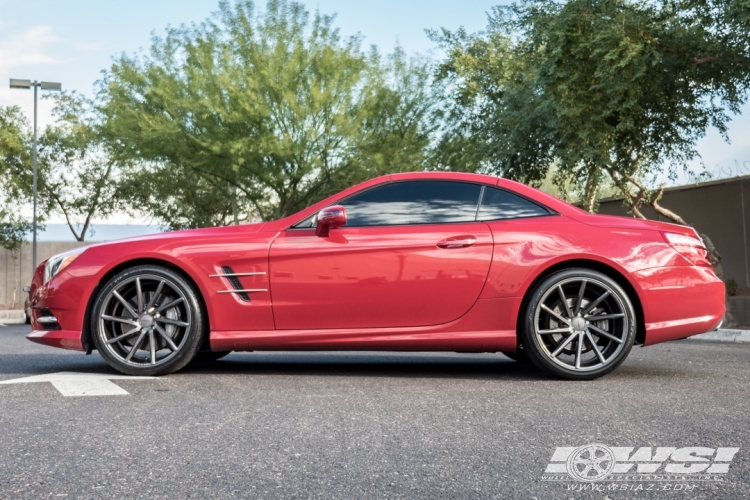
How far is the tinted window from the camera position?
653 centimetres

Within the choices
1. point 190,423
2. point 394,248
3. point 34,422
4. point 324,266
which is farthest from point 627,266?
point 34,422

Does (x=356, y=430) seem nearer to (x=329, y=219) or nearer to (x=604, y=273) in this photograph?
(x=329, y=219)

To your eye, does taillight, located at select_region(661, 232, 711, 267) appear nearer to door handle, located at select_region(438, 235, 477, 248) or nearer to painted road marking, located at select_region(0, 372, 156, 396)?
door handle, located at select_region(438, 235, 477, 248)

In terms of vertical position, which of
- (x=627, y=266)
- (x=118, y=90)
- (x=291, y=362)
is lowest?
(x=291, y=362)

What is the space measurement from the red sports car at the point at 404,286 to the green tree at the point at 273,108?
1769cm

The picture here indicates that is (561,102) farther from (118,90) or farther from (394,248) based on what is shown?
(118,90)

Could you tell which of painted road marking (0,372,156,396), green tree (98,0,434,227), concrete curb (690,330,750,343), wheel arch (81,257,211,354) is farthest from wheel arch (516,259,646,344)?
green tree (98,0,434,227)

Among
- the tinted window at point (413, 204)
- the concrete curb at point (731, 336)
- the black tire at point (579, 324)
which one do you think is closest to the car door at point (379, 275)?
the tinted window at point (413, 204)

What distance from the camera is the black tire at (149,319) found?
6.39 metres

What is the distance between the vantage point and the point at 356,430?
4.54 m

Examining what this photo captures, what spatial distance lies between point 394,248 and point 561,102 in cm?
953

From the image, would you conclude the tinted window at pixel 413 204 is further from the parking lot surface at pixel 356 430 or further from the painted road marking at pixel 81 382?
the painted road marking at pixel 81 382

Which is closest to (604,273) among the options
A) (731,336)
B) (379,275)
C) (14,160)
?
(379,275)

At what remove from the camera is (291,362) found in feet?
25.8
